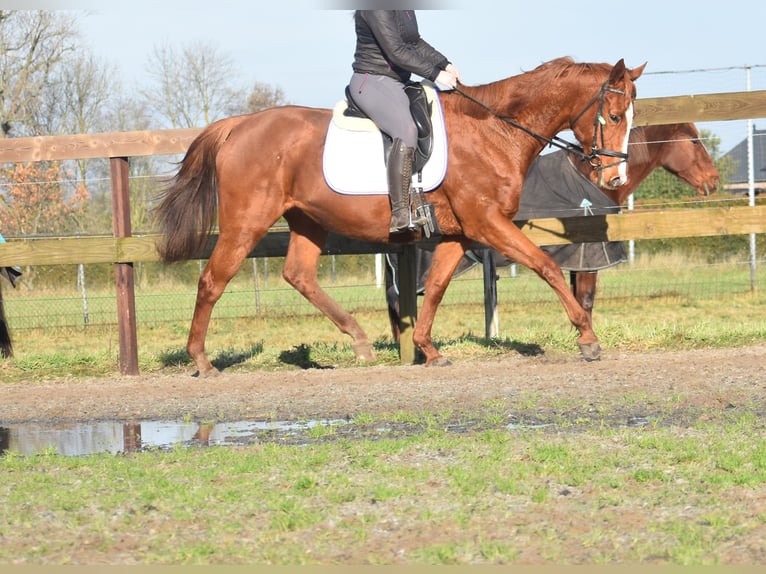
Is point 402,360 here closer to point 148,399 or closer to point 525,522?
point 148,399

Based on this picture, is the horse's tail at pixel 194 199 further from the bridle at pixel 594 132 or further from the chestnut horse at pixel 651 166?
the chestnut horse at pixel 651 166

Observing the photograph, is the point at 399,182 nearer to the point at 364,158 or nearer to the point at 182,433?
the point at 364,158

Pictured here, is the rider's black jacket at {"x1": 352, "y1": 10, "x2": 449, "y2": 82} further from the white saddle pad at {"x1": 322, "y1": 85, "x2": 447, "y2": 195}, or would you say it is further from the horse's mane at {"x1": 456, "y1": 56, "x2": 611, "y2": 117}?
the horse's mane at {"x1": 456, "y1": 56, "x2": 611, "y2": 117}

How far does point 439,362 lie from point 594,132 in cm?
223

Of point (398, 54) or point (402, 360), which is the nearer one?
point (398, 54)

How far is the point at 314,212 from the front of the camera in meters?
8.36

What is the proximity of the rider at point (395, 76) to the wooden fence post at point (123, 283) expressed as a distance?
2392 mm

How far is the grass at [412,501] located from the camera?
11.8 feet

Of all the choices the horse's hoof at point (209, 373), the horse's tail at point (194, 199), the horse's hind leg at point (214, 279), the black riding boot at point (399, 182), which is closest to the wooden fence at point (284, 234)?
the horse's tail at point (194, 199)

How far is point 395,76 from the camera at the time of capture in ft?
26.5

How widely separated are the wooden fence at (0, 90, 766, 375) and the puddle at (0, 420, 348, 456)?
100 inches

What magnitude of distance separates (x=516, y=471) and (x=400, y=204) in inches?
145

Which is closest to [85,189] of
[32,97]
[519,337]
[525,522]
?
[32,97]

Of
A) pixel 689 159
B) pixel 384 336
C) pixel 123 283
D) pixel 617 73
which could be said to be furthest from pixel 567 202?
pixel 123 283
